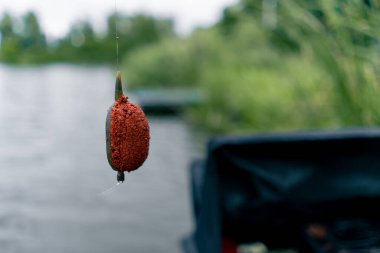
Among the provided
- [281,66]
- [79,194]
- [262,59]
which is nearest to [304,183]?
[79,194]

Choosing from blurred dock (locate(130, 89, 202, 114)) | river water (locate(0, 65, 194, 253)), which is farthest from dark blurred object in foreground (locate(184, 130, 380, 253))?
blurred dock (locate(130, 89, 202, 114))

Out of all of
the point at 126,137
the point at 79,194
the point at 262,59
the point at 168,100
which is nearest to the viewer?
the point at 126,137

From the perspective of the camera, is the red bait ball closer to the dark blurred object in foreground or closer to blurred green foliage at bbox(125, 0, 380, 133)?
the dark blurred object in foreground

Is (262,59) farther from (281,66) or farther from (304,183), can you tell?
(304,183)

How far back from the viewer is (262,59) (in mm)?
21062

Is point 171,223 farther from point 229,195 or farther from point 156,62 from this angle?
point 156,62

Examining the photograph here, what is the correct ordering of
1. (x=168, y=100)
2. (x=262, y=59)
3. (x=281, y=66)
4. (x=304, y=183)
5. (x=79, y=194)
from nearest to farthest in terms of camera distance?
(x=304, y=183)
(x=79, y=194)
(x=281, y=66)
(x=262, y=59)
(x=168, y=100)

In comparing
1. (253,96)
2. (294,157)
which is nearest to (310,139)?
(294,157)

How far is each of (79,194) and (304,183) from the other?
33.4 ft

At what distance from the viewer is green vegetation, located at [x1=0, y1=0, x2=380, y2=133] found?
1.21 meters

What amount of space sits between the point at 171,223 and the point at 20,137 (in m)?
7.54

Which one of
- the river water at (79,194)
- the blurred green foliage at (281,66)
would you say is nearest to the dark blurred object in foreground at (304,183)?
the blurred green foliage at (281,66)

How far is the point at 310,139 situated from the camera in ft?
8.80

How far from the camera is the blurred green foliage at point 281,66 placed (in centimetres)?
371
